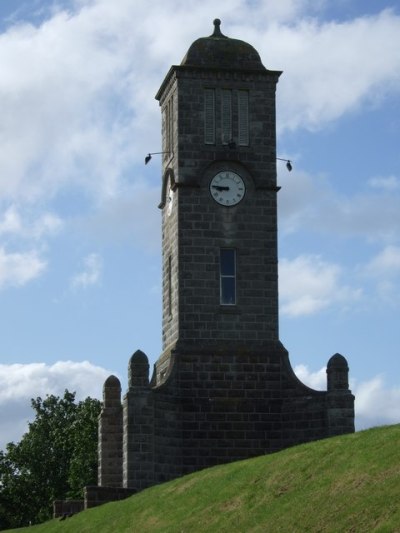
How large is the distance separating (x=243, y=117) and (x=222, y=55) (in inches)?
95.5

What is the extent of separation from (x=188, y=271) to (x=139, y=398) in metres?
5.15

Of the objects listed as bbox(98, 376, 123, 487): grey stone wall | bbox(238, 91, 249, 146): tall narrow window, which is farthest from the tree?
bbox(238, 91, 249, 146): tall narrow window

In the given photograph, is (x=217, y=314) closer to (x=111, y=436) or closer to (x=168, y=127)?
(x=111, y=436)

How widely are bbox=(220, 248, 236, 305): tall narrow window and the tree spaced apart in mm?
24255

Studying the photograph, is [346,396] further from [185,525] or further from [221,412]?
[185,525]

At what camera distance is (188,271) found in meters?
51.1

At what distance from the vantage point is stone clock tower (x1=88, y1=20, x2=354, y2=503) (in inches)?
1950

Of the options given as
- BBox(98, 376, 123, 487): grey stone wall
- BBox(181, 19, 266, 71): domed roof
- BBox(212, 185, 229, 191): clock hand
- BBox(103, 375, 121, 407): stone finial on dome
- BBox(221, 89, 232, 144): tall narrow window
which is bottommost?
BBox(98, 376, 123, 487): grey stone wall

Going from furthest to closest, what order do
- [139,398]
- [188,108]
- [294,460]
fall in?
Result: 1. [188,108]
2. [139,398]
3. [294,460]

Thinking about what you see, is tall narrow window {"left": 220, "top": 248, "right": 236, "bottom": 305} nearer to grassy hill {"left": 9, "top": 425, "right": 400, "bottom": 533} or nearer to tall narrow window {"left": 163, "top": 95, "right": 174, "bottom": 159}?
tall narrow window {"left": 163, "top": 95, "right": 174, "bottom": 159}

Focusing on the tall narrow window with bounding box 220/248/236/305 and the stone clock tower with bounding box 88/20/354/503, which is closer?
the stone clock tower with bounding box 88/20/354/503

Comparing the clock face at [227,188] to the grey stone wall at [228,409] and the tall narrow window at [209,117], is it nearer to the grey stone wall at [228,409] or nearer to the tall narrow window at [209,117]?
the tall narrow window at [209,117]

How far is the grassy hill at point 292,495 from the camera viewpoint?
30.3 metres

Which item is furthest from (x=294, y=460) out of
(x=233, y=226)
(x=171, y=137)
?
(x=171, y=137)
